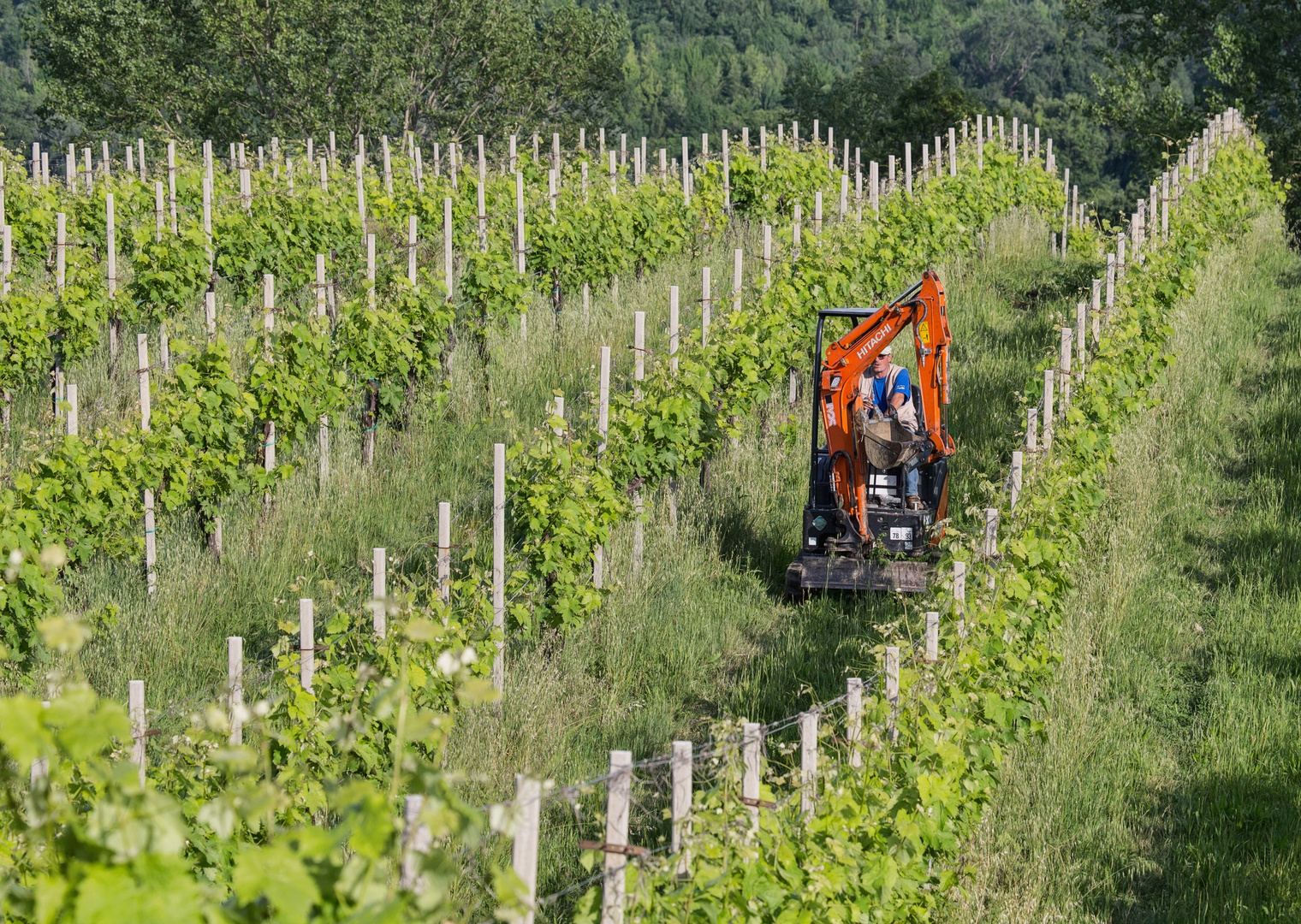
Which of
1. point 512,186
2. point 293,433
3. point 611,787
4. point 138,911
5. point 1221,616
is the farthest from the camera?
point 512,186

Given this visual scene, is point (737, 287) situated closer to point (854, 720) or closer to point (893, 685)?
point (893, 685)

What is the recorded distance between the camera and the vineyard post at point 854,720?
185 inches

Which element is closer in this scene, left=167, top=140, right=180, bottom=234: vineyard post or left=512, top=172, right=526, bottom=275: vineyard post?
left=512, top=172, right=526, bottom=275: vineyard post

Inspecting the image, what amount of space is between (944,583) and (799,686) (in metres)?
1.55

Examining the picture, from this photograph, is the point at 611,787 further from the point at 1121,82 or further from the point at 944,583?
the point at 1121,82

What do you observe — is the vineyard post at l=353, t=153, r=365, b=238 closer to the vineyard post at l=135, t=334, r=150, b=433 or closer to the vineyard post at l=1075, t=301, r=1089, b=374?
the vineyard post at l=135, t=334, r=150, b=433

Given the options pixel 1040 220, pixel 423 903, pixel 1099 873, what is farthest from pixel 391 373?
pixel 1040 220

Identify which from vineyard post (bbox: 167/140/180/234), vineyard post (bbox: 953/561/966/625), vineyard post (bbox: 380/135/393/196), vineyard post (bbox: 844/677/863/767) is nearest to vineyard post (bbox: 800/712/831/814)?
vineyard post (bbox: 844/677/863/767)

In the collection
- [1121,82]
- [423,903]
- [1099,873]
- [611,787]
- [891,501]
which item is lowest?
[1099,873]

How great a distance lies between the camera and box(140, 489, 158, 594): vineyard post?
8617 millimetres

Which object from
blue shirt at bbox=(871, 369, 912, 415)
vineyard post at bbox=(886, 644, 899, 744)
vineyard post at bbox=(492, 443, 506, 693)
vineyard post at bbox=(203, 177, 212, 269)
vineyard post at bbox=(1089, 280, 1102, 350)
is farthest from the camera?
vineyard post at bbox=(203, 177, 212, 269)

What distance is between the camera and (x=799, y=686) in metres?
7.37

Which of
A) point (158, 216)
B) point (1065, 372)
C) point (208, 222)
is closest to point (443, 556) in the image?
point (1065, 372)

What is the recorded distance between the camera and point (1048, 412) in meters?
8.26
